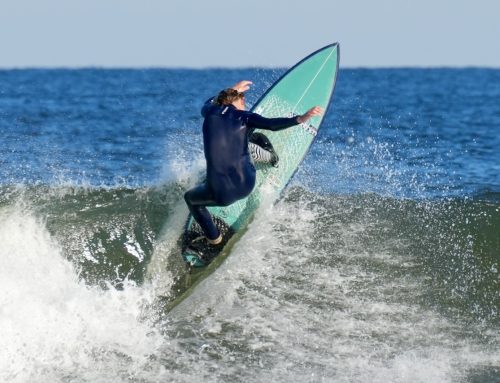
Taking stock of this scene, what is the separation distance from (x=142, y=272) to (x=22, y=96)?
29.1 meters

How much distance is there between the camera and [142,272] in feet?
32.5

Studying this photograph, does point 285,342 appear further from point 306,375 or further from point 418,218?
point 418,218

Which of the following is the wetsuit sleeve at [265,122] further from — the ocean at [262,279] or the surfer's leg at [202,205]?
the ocean at [262,279]

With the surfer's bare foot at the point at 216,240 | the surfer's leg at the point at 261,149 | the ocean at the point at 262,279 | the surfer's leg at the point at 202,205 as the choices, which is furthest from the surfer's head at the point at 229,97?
the ocean at the point at 262,279

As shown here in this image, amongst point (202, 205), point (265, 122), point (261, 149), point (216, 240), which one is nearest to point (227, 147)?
point (265, 122)

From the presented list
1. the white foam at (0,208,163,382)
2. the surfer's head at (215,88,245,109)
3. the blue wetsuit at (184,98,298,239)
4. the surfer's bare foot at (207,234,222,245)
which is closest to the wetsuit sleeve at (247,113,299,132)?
the blue wetsuit at (184,98,298,239)

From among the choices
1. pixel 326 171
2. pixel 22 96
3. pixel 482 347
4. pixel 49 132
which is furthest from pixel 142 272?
pixel 22 96

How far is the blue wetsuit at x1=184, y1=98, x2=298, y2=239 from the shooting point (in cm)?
847

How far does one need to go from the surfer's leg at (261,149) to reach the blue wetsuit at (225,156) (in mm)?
1002

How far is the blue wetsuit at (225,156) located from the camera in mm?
8469

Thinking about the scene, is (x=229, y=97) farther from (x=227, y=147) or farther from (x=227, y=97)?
(x=227, y=147)

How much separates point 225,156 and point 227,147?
3.5 inches

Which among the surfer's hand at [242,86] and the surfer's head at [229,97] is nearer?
the surfer's head at [229,97]

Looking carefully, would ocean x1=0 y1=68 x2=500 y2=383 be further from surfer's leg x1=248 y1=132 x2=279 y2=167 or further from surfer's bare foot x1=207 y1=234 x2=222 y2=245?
surfer's leg x1=248 y1=132 x2=279 y2=167
